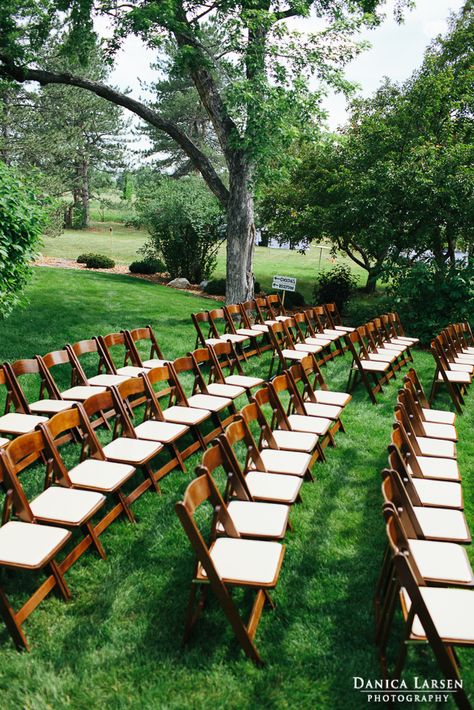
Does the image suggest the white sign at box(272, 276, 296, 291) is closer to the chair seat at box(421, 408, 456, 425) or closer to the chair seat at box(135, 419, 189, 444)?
the chair seat at box(421, 408, 456, 425)

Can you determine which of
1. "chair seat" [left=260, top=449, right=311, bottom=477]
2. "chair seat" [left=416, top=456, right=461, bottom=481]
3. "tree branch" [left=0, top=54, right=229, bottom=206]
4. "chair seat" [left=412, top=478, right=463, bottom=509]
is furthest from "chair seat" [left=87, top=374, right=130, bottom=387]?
"tree branch" [left=0, top=54, right=229, bottom=206]

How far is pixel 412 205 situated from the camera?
551 inches

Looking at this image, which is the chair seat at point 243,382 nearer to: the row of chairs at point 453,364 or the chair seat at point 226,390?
the chair seat at point 226,390

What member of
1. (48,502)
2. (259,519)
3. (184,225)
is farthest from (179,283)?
(259,519)

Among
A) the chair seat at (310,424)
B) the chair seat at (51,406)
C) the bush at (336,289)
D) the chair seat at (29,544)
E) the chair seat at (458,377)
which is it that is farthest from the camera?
the bush at (336,289)

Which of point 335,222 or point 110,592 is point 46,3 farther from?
point 110,592

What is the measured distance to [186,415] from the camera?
17.9 feet

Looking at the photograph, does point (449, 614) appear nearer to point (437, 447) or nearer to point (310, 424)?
point (437, 447)

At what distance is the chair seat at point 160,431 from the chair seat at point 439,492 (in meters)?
1.92

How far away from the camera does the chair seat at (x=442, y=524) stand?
3.52 meters

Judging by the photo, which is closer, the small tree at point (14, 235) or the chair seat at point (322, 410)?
A: the chair seat at point (322, 410)

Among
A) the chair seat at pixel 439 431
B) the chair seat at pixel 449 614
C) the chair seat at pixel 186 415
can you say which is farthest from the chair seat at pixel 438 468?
the chair seat at pixel 186 415

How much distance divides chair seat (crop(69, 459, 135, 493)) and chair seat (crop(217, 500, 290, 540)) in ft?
2.59

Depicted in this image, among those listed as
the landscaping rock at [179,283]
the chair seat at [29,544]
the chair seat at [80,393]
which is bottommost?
the landscaping rock at [179,283]
